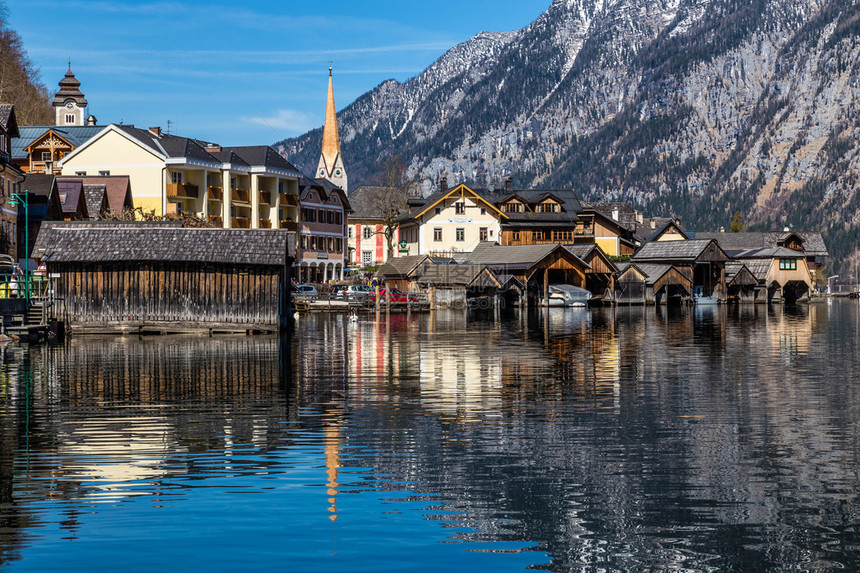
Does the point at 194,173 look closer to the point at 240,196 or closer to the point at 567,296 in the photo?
the point at 240,196

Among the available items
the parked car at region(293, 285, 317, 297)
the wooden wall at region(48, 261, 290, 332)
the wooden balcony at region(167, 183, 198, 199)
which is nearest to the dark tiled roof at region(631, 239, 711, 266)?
the parked car at region(293, 285, 317, 297)

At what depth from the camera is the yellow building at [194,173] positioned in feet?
319

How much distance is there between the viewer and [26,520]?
14367 mm

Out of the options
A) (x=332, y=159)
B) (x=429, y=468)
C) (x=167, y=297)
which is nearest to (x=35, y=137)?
(x=167, y=297)

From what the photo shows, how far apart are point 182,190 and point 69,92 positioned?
226 ft

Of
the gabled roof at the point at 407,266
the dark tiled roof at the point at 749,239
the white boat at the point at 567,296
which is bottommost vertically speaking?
the white boat at the point at 567,296

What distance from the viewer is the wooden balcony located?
97.4 meters

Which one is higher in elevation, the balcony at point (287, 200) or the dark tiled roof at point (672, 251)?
the balcony at point (287, 200)

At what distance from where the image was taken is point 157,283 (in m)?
56.2

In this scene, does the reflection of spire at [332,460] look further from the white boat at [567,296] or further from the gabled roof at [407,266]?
the gabled roof at [407,266]

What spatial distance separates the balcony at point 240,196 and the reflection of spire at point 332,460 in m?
85.7

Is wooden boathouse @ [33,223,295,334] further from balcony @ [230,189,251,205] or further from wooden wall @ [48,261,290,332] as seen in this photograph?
balcony @ [230,189,251,205]

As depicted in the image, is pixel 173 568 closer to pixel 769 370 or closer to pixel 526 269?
pixel 769 370

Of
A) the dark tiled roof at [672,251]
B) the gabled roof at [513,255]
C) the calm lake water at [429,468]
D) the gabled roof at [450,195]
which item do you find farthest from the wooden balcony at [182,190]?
the calm lake water at [429,468]
